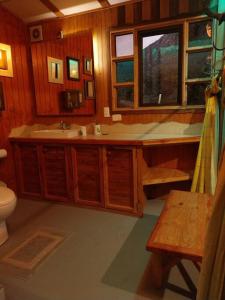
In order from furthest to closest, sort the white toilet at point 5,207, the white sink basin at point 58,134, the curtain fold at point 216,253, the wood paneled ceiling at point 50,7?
the white sink basin at point 58,134, the wood paneled ceiling at point 50,7, the white toilet at point 5,207, the curtain fold at point 216,253

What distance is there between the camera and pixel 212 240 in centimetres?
71

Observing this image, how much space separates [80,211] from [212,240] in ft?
6.82

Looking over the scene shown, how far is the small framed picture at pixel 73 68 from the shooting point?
2.92 metres

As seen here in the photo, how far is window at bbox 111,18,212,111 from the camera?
96.1 inches

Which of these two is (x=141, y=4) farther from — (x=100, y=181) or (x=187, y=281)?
(x=187, y=281)

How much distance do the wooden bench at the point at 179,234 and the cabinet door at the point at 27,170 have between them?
6.18 ft

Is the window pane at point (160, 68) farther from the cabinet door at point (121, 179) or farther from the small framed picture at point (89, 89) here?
the cabinet door at point (121, 179)

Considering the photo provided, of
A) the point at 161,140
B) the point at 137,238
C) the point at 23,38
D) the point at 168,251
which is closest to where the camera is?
the point at 168,251

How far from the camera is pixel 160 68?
2637mm

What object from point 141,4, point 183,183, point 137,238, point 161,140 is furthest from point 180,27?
point 137,238

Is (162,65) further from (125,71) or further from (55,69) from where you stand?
(55,69)

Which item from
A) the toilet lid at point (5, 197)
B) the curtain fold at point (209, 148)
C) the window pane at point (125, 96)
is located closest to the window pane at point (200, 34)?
the curtain fold at point (209, 148)

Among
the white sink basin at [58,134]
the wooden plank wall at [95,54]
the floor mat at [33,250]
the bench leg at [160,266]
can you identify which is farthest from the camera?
the white sink basin at [58,134]

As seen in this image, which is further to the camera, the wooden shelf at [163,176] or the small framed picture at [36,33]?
the small framed picture at [36,33]
